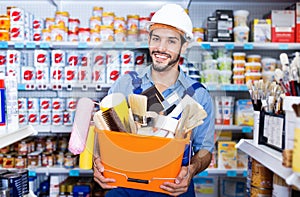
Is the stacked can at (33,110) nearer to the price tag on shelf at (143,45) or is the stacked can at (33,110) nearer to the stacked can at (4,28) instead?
the stacked can at (4,28)

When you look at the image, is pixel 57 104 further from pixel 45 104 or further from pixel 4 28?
pixel 4 28

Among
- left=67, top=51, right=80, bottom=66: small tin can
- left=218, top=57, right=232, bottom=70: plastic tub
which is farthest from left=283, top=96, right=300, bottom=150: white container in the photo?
left=67, top=51, right=80, bottom=66: small tin can

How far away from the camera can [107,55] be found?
1213mm

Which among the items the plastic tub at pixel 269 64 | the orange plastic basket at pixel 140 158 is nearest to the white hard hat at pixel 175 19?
the orange plastic basket at pixel 140 158

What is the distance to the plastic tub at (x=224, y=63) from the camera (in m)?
3.13

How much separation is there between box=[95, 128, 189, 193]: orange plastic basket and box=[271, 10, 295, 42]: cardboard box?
231 cm

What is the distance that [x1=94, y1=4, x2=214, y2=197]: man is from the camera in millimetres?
1126

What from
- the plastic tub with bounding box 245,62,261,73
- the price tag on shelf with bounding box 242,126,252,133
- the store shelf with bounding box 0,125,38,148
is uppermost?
the plastic tub with bounding box 245,62,261,73

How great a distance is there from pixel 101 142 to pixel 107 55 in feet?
0.93

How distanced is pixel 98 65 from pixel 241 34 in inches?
86.2

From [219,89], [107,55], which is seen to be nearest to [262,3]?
[219,89]

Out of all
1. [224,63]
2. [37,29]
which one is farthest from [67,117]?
[224,63]

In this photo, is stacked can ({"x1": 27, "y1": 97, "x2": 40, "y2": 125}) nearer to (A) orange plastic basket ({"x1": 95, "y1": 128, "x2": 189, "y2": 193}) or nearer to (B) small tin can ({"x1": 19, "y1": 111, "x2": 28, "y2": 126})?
(B) small tin can ({"x1": 19, "y1": 111, "x2": 28, "y2": 126})

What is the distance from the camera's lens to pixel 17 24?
305cm
